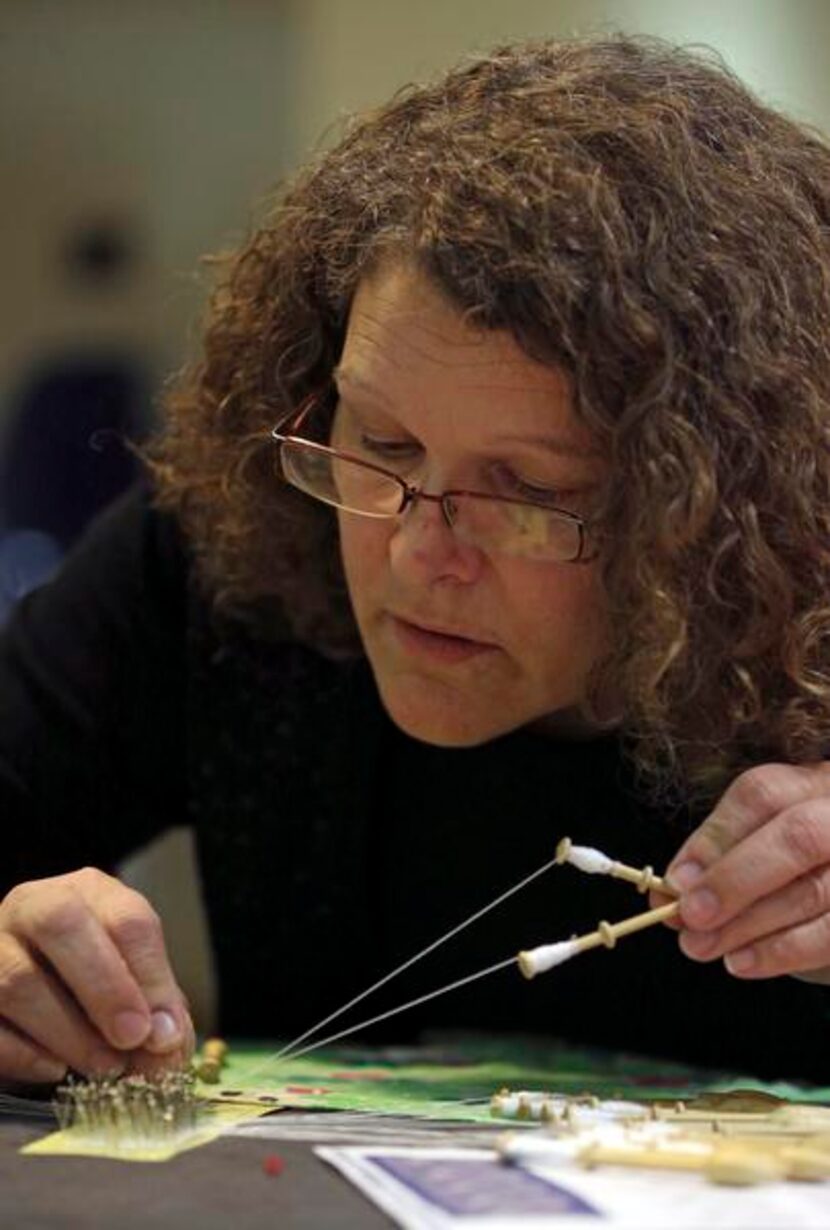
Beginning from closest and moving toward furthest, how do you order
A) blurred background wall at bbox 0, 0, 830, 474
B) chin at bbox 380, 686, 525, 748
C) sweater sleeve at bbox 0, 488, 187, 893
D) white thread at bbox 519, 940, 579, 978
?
white thread at bbox 519, 940, 579, 978
chin at bbox 380, 686, 525, 748
sweater sleeve at bbox 0, 488, 187, 893
blurred background wall at bbox 0, 0, 830, 474

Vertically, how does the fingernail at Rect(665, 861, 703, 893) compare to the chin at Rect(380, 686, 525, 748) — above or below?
below

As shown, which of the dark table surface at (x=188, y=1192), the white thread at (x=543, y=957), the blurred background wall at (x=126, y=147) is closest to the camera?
the dark table surface at (x=188, y=1192)

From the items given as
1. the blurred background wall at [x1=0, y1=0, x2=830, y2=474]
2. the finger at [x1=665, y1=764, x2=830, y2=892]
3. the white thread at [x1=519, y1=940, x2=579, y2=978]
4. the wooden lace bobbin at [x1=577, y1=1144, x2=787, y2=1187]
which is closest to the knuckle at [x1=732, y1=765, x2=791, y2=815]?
the finger at [x1=665, y1=764, x2=830, y2=892]

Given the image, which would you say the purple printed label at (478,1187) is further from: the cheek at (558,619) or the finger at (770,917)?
the cheek at (558,619)

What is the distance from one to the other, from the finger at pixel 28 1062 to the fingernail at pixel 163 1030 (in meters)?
0.06

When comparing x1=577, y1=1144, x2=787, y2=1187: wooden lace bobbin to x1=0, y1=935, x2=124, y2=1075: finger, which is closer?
x1=577, y1=1144, x2=787, y2=1187: wooden lace bobbin

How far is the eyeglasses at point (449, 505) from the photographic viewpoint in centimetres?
132

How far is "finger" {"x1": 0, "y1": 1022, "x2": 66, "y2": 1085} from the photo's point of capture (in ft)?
4.15

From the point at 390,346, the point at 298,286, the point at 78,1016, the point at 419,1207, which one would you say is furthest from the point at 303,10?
the point at 419,1207

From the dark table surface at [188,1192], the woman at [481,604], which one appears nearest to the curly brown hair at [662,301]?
the woman at [481,604]

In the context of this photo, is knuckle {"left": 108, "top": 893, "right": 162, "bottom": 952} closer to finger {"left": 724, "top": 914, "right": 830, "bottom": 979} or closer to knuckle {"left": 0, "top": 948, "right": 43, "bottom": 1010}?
knuckle {"left": 0, "top": 948, "right": 43, "bottom": 1010}

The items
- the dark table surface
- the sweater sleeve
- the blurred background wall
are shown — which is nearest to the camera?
the dark table surface

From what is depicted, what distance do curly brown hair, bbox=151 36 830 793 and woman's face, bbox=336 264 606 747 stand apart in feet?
0.07

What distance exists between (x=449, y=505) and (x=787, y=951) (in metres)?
0.35
